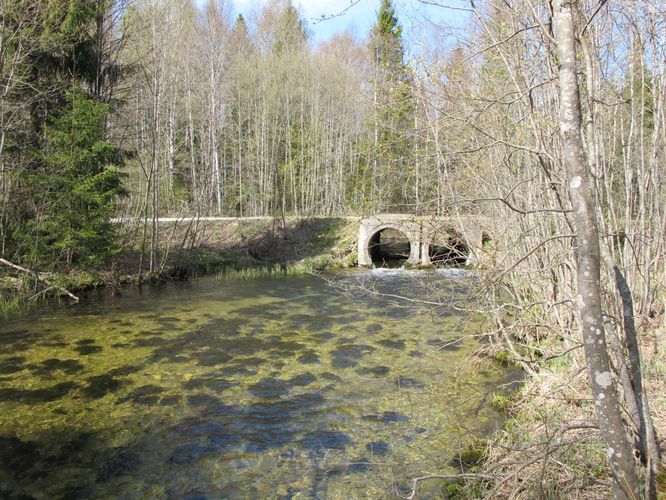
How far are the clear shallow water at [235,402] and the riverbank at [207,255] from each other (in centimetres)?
211

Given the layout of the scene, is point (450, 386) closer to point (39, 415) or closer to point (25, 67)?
point (39, 415)

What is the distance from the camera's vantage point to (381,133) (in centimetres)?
1925

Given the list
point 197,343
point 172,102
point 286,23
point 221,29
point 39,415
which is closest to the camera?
point 39,415

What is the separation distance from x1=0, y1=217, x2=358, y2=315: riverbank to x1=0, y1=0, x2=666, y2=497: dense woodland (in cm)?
87

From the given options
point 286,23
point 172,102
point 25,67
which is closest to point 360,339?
point 25,67

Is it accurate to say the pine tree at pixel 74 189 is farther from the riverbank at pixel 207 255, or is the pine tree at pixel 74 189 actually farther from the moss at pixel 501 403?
the moss at pixel 501 403

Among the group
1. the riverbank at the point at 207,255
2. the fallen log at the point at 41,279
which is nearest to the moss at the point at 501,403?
the fallen log at the point at 41,279

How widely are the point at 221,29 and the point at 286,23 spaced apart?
7.03 meters

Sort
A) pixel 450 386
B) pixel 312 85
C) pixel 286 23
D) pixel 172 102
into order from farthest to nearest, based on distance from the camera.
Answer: pixel 286 23, pixel 312 85, pixel 172 102, pixel 450 386

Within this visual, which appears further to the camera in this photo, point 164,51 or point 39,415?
point 164,51

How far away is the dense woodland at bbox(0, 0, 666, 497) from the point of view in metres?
4.42

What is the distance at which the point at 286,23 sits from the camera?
116ft

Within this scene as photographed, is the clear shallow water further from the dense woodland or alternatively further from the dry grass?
the dense woodland

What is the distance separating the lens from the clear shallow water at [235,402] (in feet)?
17.3
